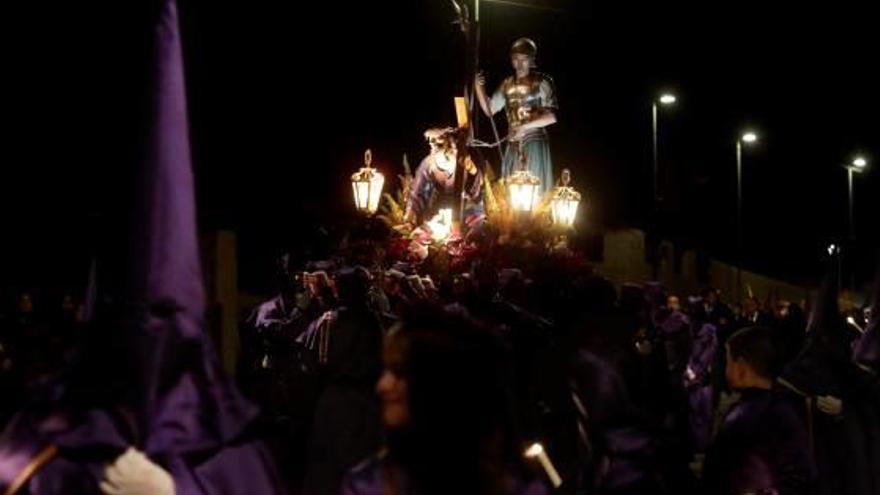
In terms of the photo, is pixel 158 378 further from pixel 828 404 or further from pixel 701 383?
pixel 701 383

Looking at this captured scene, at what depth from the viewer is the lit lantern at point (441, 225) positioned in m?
13.1

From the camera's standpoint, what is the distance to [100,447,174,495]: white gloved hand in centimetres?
400

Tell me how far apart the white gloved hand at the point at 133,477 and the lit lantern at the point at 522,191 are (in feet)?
30.7

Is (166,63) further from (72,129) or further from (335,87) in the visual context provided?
(335,87)

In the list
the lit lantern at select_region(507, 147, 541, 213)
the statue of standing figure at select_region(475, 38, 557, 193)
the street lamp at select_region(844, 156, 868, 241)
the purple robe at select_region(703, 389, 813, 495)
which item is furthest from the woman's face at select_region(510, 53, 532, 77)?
the street lamp at select_region(844, 156, 868, 241)

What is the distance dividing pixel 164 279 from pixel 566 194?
10475 mm

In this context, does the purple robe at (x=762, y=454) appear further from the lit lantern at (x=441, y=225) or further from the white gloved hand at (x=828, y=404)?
the lit lantern at (x=441, y=225)

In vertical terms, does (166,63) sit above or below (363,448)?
above

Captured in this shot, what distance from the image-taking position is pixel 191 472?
14.0 feet

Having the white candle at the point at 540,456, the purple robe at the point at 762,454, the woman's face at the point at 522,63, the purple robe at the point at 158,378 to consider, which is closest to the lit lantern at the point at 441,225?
the woman's face at the point at 522,63

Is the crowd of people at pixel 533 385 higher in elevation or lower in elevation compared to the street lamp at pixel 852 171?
lower

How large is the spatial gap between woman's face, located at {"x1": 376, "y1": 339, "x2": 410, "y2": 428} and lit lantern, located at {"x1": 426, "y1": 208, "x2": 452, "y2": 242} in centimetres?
889

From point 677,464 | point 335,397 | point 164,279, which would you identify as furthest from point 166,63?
point 335,397

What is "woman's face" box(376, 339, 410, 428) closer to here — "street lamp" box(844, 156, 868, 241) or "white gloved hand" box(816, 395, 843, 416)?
"white gloved hand" box(816, 395, 843, 416)
